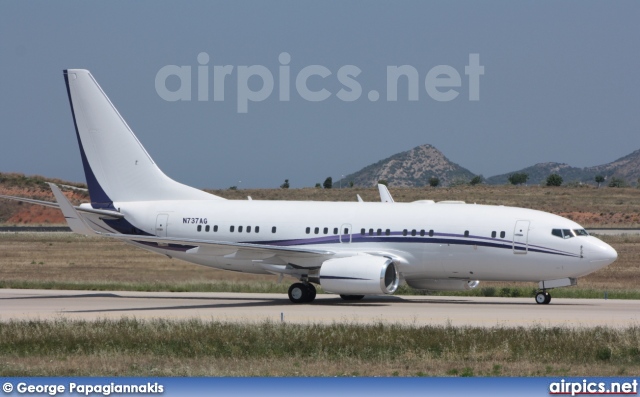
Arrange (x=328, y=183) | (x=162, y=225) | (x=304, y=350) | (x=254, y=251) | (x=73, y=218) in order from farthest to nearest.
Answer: (x=328, y=183)
(x=162, y=225)
(x=254, y=251)
(x=73, y=218)
(x=304, y=350)

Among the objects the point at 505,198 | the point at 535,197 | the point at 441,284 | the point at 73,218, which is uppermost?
the point at 535,197

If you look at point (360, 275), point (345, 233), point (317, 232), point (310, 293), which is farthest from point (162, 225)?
point (360, 275)

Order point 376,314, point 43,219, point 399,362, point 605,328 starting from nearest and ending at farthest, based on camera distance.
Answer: point 399,362 → point 605,328 → point 376,314 → point 43,219

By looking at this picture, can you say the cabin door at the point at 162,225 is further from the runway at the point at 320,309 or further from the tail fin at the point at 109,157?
the runway at the point at 320,309

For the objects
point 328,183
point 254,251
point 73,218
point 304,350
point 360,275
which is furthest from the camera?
point 328,183

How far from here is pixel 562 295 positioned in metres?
42.1

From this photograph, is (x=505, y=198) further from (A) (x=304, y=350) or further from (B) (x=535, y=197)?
(A) (x=304, y=350)

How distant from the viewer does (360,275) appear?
36.1 meters

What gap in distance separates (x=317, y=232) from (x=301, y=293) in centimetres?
242

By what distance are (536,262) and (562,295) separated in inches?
247

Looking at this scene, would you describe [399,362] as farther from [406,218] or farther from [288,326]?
[406,218]

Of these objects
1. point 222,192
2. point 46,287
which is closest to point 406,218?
point 46,287

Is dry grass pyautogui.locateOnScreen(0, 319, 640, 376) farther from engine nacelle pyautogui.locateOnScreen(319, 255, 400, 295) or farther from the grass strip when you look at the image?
the grass strip

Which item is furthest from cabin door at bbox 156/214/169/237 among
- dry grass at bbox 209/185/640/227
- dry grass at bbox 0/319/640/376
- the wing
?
dry grass at bbox 209/185/640/227
